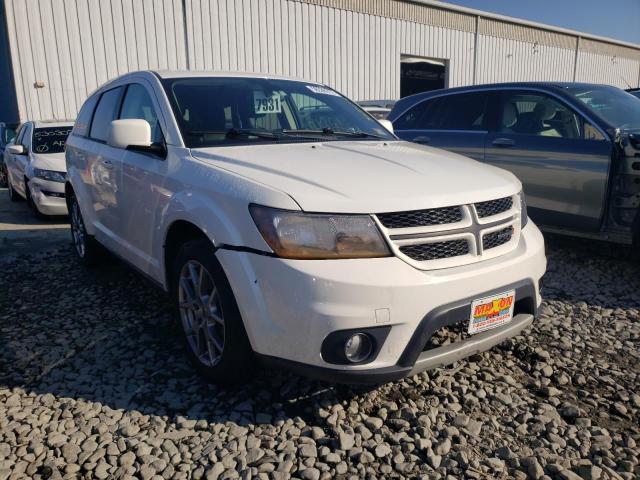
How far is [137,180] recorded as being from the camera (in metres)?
3.30

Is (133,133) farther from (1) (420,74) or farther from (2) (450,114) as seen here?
(1) (420,74)

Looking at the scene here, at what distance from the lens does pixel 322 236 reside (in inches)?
86.2

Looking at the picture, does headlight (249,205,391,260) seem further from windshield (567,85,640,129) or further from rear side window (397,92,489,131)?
rear side window (397,92,489,131)

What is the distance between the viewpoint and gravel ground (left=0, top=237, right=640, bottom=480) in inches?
88.2

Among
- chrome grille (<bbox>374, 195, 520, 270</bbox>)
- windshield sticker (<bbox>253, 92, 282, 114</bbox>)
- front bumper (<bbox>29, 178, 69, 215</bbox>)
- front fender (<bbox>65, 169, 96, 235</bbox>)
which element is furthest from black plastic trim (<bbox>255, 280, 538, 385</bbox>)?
front bumper (<bbox>29, 178, 69, 215</bbox>)

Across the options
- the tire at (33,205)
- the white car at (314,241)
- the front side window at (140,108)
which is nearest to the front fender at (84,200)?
the front side window at (140,108)

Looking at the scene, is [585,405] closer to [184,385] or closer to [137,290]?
[184,385]

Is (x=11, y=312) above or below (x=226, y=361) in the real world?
below

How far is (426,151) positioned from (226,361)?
1731mm

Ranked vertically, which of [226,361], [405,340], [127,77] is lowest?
[226,361]

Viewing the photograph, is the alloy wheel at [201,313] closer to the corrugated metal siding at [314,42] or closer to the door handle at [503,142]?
the door handle at [503,142]

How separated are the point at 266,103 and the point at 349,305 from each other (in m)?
1.91

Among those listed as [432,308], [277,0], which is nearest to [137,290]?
[432,308]

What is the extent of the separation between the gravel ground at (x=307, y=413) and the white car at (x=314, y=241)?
1.04ft
